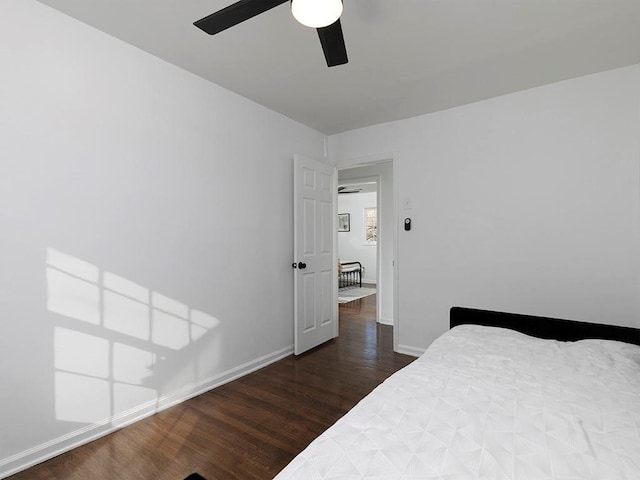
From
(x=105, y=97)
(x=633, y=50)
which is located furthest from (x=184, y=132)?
(x=633, y=50)

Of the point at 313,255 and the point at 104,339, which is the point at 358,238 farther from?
the point at 104,339

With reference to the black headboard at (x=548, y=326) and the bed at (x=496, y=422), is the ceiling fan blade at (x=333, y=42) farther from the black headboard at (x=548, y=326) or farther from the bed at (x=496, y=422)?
the black headboard at (x=548, y=326)

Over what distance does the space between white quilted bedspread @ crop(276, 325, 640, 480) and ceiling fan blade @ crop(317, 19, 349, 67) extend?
1.58 metres

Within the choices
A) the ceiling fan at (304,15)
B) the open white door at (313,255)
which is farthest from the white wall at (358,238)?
the ceiling fan at (304,15)

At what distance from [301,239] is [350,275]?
17.7ft

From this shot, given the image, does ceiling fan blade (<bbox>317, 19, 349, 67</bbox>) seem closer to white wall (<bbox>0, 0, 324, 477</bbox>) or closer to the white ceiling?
the white ceiling

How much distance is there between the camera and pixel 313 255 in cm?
379

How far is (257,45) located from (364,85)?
0.99 meters

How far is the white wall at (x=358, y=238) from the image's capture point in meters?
8.93

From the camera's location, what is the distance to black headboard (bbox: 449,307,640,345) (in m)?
1.98

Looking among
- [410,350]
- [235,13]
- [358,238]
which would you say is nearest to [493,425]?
[235,13]

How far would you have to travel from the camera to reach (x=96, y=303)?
81.4 inches

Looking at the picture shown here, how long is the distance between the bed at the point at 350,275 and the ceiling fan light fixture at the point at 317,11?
23.1ft

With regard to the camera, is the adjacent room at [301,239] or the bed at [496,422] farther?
the adjacent room at [301,239]
